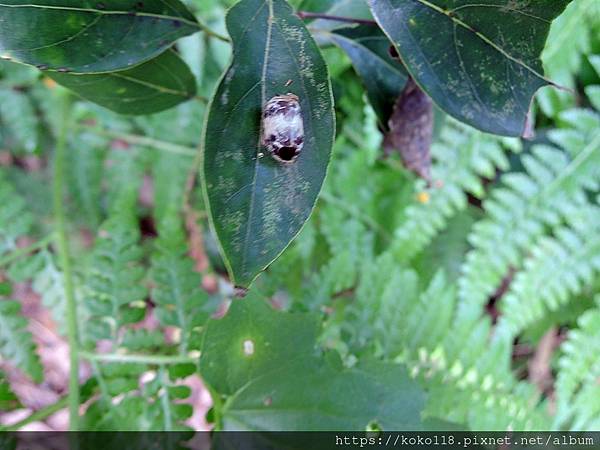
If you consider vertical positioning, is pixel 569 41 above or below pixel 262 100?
above

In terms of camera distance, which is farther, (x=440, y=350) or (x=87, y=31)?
(x=440, y=350)

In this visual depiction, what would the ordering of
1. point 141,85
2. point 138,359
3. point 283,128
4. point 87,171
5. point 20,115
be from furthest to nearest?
point 87,171
point 20,115
point 138,359
point 141,85
point 283,128

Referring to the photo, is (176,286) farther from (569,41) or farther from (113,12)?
(569,41)

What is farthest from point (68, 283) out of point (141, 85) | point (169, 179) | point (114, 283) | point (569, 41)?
point (569, 41)

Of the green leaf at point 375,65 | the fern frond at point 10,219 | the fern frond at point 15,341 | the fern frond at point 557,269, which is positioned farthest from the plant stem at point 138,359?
the fern frond at point 557,269

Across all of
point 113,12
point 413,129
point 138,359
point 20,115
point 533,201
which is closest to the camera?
point 113,12

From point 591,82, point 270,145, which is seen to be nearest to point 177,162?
point 270,145

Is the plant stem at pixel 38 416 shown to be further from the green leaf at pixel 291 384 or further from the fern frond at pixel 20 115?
the fern frond at pixel 20 115
